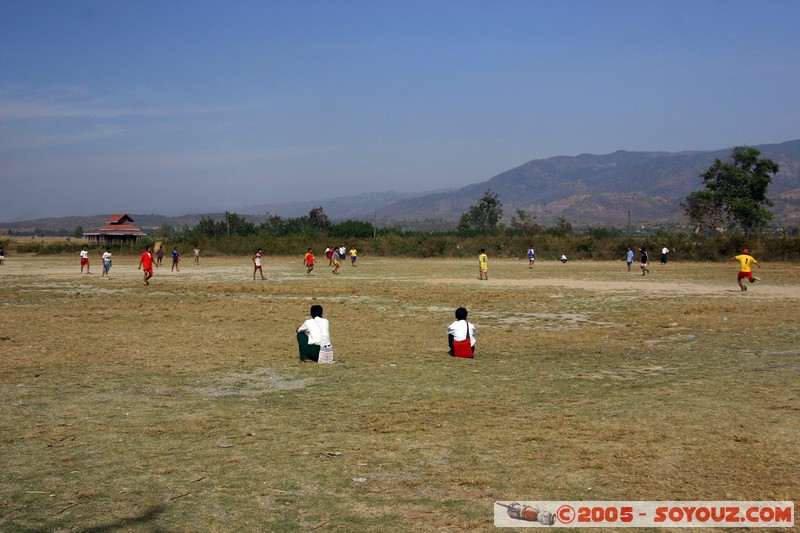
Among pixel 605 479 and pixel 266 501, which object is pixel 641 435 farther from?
pixel 266 501

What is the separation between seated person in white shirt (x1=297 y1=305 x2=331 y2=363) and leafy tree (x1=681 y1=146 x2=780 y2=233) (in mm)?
74379

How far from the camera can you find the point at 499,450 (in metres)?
7.69

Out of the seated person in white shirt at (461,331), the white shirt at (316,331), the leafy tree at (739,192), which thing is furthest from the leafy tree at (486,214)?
the white shirt at (316,331)

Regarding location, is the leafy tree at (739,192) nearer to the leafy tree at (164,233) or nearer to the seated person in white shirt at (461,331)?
the leafy tree at (164,233)

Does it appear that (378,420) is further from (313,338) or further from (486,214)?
(486,214)

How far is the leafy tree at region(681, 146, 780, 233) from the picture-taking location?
78.7m

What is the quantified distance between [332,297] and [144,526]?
74.2 ft

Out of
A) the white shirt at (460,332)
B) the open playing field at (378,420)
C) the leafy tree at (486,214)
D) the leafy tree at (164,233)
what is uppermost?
the leafy tree at (486,214)

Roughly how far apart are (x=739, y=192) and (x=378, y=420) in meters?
81.3

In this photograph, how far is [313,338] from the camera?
13.4 m

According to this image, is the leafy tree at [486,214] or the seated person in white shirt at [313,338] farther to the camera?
the leafy tree at [486,214]

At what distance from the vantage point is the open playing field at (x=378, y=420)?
6262mm

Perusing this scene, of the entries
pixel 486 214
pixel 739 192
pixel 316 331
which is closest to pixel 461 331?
pixel 316 331

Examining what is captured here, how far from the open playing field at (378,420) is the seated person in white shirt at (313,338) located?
19.6 inches
